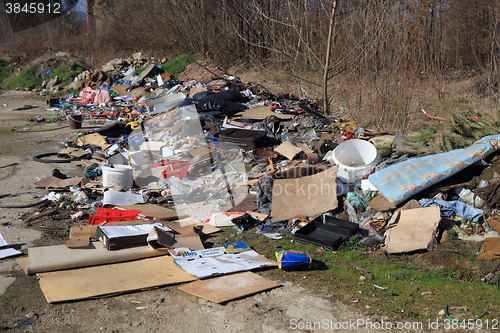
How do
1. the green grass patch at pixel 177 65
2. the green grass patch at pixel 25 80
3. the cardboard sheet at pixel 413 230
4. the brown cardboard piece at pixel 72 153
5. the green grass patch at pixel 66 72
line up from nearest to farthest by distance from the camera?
the cardboard sheet at pixel 413 230, the brown cardboard piece at pixel 72 153, the green grass patch at pixel 177 65, the green grass patch at pixel 66 72, the green grass patch at pixel 25 80

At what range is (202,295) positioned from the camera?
2.90m

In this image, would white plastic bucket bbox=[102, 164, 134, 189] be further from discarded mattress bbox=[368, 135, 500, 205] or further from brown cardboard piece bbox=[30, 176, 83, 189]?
discarded mattress bbox=[368, 135, 500, 205]

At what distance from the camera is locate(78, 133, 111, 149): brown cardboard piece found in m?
7.74

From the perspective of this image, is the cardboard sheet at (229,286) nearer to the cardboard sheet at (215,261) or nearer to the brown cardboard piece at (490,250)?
the cardboard sheet at (215,261)

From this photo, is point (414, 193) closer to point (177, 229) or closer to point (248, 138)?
point (177, 229)

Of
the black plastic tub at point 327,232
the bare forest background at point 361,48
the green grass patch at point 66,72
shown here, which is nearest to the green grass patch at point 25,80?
the green grass patch at point 66,72

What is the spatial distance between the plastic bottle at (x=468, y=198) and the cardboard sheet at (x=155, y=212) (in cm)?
335

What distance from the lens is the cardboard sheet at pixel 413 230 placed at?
3.55 metres

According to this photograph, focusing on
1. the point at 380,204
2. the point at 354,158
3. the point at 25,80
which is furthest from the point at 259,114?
the point at 25,80

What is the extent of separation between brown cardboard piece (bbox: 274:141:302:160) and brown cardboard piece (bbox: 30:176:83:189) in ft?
10.6

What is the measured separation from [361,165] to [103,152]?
4.86 m

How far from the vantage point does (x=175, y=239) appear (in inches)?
154

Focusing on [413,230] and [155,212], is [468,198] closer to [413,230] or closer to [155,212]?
[413,230]

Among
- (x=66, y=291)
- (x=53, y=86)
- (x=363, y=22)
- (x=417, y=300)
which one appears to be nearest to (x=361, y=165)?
(x=417, y=300)
